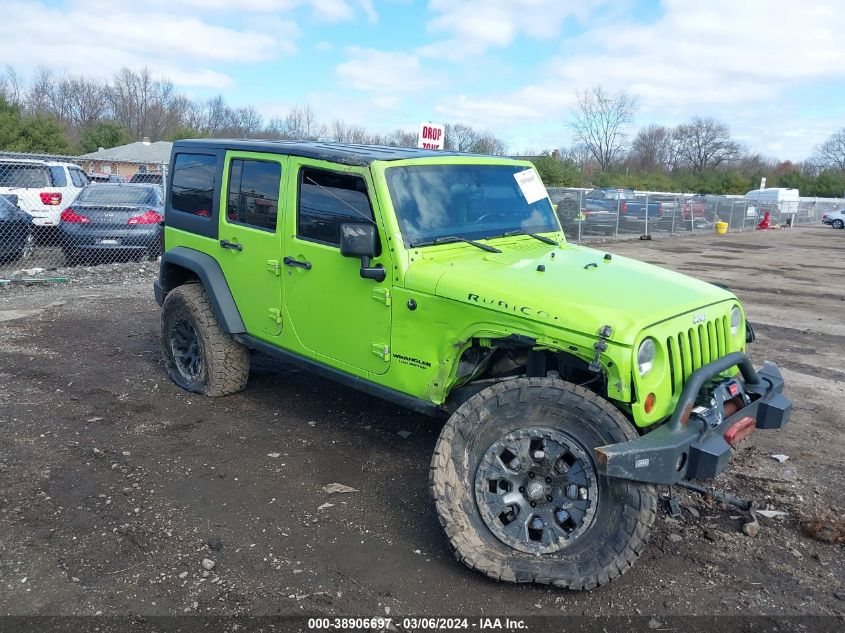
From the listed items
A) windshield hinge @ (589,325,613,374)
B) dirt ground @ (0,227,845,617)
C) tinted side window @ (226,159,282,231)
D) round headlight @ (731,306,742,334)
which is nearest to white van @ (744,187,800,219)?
dirt ground @ (0,227,845,617)

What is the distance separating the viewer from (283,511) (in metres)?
4.06

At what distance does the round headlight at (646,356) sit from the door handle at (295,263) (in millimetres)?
2298

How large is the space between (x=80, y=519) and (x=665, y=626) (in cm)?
311

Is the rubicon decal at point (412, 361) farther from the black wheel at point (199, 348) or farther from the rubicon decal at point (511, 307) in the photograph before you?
the black wheel at point (199, 348)

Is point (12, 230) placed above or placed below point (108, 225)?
below

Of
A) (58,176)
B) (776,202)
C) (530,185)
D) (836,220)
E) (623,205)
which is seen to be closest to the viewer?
(530,185)

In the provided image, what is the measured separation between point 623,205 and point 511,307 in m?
21.5

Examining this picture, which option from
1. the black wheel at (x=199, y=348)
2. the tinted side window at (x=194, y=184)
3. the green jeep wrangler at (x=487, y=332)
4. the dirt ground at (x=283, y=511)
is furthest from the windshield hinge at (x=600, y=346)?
the tinted side window at (x=194, y=184)

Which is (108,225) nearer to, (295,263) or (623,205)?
(295,263)

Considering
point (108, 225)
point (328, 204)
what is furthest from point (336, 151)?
point (108, 225)

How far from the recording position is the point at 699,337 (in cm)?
366

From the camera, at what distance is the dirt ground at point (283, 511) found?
10.7ft

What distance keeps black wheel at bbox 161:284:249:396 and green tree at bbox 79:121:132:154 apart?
191ft

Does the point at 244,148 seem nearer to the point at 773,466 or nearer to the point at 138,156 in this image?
the point at 773,466
